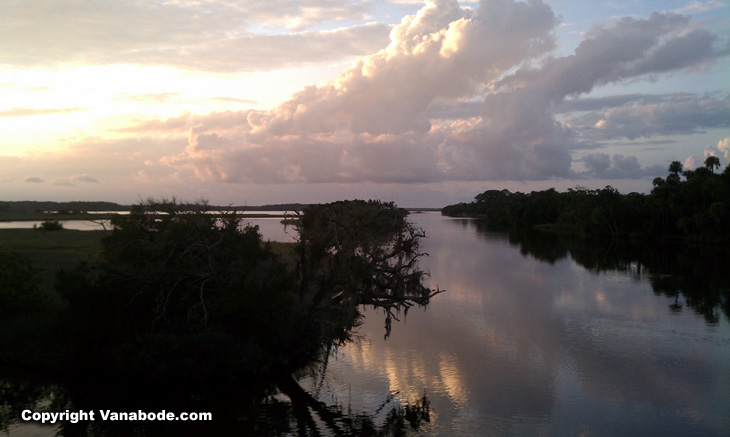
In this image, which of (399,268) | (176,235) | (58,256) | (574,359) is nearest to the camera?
(176,235)

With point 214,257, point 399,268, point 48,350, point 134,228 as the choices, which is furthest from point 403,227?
point 48,350

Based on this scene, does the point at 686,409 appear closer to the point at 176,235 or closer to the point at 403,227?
the point at 403,227

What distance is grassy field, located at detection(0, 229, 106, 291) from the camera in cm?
3138

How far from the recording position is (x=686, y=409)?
47.1ft

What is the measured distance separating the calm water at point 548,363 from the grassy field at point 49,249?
16.5 m

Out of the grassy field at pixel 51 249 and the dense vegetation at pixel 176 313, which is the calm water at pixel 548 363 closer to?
the dense vegetation at pixel 176 313

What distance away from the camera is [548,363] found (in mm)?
18406

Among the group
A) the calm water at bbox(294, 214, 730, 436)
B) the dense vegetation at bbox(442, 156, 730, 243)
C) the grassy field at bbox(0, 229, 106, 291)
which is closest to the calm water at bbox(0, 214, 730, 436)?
the calm water at bbox(294, 214, 730, 436)

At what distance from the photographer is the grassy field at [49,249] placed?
31375 millimetres

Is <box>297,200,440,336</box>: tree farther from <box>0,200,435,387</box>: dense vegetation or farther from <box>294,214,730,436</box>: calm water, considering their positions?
<box>294,214,730,436</box>: calm water

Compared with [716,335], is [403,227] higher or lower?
higher

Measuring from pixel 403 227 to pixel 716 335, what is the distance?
13.9m
